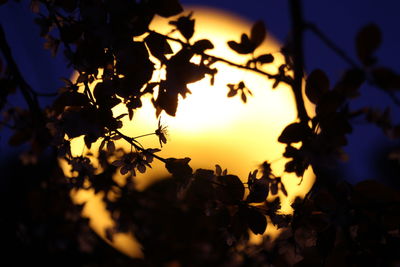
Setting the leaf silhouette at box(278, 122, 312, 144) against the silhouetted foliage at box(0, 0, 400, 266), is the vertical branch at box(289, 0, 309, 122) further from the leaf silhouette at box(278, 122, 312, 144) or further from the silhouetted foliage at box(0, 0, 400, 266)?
the leaf silhouette at box(278, 122, 312, 144)

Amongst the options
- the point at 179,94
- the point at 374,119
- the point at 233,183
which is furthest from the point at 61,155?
the point at 374,119

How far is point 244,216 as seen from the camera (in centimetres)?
147

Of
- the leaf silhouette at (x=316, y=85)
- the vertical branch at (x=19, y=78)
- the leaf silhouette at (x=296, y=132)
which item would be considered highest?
the vertical branch at (x=19, y=78)

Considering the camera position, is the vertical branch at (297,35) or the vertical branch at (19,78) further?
the vertical branch at (19,78)

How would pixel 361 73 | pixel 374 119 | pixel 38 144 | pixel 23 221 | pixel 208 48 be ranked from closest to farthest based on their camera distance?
pixel 361 73 → pixel 208 48 → pixel 374 119 → pixel 38 144 → pixel 23 221

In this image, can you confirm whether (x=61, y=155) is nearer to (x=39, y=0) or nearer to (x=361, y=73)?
(x=39, y=0)

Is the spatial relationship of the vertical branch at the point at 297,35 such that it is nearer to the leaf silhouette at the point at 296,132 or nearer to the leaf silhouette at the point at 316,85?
the leaf silhouette at the point at 316,85

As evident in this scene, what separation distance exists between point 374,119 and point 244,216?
27.8 inches

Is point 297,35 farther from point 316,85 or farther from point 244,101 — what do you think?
point 244,101

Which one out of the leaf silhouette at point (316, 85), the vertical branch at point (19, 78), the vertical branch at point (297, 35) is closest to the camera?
the vertical branch at point (297, 35)

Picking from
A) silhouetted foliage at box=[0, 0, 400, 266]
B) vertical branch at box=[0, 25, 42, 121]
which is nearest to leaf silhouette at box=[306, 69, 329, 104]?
silhouetted foliage at box=[0, 0, 400, 266]

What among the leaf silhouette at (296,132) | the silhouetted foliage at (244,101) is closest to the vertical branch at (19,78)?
the silhouetted foliage at (244,101)

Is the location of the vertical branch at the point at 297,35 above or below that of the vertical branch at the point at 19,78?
below

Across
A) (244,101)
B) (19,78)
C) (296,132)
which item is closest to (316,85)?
(296,132)
